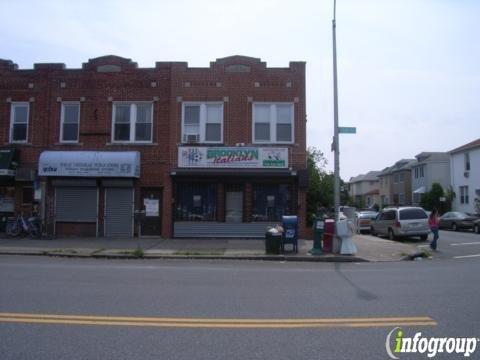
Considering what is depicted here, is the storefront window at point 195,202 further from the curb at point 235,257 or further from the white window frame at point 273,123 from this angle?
the curb at point 235,257

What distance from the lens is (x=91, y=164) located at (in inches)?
787

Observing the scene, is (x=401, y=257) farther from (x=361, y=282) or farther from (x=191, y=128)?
(x=191, y=128)

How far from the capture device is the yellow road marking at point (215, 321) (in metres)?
6.44

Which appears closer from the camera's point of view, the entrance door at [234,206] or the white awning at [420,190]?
the entrance door at [234,206]

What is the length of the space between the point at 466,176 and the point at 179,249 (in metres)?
33.9

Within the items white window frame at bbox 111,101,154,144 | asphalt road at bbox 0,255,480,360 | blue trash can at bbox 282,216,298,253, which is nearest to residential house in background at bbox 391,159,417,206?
white window frame at bbox 111,101,154,144

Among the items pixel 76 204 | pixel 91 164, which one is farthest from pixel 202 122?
pixel 76 204

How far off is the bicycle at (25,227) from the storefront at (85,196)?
75 cm

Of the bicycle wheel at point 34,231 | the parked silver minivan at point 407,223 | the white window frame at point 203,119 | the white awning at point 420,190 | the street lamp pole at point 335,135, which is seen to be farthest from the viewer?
the white awning at point 420,190

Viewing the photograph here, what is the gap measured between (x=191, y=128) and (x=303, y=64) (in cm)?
589

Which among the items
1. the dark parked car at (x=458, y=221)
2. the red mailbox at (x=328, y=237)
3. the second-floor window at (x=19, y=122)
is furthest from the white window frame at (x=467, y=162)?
the second-floor window at (x=19, y=122)

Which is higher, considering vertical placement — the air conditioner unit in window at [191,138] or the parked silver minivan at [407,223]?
the air conditioner unit in window at [191,138]

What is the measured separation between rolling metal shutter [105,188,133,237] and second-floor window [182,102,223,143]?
148 inches

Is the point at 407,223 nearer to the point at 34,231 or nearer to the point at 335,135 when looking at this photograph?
the point at 335,135
